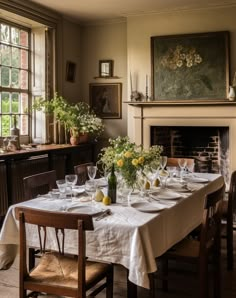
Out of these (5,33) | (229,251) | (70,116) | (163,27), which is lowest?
(229,251)

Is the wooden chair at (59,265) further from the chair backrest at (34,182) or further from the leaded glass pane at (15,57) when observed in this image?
the leaded glass pane at (15,57)

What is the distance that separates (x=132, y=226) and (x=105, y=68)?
14.0 ft

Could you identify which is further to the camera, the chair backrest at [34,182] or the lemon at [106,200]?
the chair backrest at [34,182]

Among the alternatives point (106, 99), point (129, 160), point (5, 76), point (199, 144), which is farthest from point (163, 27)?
point (129, 160)

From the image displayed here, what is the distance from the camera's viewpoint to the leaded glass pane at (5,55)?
517 cm

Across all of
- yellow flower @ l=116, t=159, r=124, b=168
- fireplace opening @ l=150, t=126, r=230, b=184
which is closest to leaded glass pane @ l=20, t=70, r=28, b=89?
fireplace opening @ l=150, t=126, r=230, b=184

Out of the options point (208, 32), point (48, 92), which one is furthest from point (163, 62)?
point (48, 92)

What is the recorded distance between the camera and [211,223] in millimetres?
2678

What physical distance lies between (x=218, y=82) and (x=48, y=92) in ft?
7.44

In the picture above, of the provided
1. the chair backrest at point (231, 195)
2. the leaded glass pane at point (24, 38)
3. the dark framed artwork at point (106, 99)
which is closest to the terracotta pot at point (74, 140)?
the dark framed artwork at point (106, 99)

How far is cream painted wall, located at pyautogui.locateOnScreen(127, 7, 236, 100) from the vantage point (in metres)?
5.27

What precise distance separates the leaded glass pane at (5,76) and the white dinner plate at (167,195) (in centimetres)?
298

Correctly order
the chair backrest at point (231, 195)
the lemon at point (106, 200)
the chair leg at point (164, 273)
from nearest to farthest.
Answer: the lemon at point (106, 200) < the chair leg at point (164, 273) < the chair backrest at point (231, 195)

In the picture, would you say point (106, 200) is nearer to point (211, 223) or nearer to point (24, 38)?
point (211, 223)
